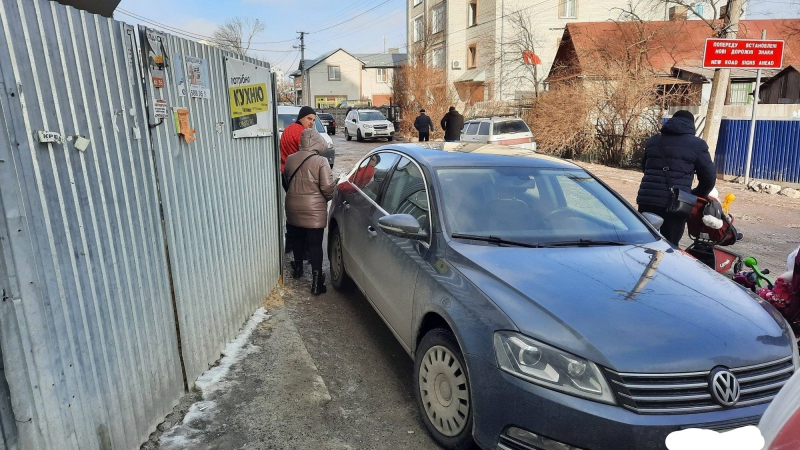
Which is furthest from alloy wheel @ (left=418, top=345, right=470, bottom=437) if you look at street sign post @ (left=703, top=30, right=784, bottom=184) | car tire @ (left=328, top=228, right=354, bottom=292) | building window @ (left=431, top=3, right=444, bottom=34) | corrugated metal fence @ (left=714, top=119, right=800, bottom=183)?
building window @ (left=431, top=3, right=444, bottom=34)

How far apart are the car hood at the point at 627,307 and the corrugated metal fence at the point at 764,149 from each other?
12076 mm

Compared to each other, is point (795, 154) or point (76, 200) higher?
point (76, 200)

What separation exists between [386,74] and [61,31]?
71487mm

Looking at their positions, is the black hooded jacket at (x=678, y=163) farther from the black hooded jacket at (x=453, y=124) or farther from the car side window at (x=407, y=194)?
the black hooded jacket at (x=453, y=124)

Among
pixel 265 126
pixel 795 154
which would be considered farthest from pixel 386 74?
pixel 265 126

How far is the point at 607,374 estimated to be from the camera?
2.43m

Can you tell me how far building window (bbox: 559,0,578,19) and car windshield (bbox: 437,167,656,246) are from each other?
36.1 meters

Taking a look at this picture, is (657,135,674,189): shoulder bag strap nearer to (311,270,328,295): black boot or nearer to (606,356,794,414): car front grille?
(606,356,794,414): car front grille

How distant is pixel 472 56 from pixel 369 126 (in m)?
14.9

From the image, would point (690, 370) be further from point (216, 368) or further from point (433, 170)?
point (216, 368)

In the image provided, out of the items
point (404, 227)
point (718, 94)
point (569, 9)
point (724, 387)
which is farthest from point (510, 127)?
point (569, 9)

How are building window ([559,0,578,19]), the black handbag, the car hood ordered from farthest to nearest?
1. building window ([559,0,578,19])
2. the black handbag
3. the car hood

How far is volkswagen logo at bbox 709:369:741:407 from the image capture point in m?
2.43

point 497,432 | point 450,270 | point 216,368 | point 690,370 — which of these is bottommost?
point 216,368
